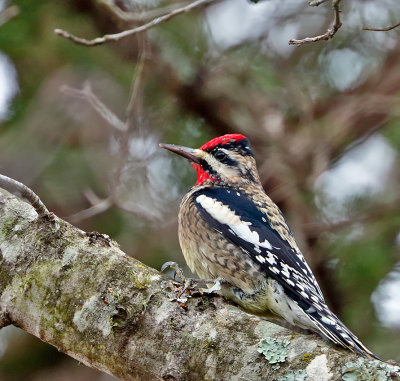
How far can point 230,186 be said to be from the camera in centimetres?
382

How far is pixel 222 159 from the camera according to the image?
12.6ft

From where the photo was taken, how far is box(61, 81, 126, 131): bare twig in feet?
12.6

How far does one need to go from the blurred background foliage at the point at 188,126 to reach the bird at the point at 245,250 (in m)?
0.65

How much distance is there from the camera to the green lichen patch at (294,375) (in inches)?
67.5

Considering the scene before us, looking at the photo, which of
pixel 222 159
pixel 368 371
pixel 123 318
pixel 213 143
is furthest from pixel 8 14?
pixel 368 371

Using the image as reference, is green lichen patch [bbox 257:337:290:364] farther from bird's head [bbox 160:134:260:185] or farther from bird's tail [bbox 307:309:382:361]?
bird's head [bbox 160:134:260:185]

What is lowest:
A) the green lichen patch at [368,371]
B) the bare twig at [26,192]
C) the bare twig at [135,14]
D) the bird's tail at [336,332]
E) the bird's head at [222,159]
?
the green lichen patch at [368,371]

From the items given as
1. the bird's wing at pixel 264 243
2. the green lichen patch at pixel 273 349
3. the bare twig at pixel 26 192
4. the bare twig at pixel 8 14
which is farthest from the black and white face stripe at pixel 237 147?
the green lichen patch at pixel 273 349

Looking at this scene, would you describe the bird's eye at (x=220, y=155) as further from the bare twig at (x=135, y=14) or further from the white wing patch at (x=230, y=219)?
the bare twig at (x=135, y=14)

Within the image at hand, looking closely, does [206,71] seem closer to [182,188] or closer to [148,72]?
[148,72]

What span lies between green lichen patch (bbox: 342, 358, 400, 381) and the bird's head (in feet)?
7.48

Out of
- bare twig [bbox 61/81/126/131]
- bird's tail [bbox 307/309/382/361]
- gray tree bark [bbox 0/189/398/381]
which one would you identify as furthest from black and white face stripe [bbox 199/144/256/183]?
gray tree bark [bbox 0/189/398/381]

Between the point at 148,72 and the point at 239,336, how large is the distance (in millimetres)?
2981

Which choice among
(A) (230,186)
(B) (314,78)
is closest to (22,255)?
(A) (230,186)
